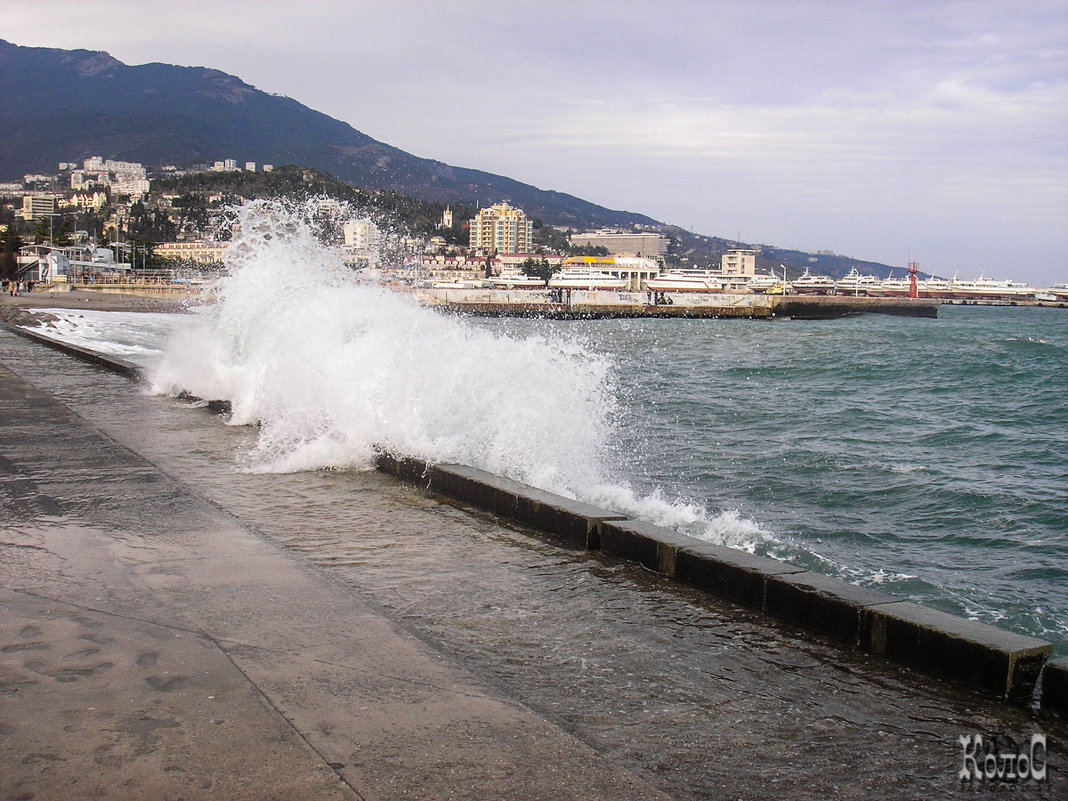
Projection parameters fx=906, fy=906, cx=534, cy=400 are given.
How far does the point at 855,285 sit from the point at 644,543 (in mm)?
176593

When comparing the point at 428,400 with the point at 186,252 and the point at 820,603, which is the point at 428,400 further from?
the point at 186,252

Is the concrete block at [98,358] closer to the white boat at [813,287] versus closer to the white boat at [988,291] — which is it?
the white boat at [813,287]

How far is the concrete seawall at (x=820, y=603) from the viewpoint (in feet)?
10.7

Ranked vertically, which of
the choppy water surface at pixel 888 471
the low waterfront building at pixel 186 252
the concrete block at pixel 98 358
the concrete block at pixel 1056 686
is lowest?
the choppy water surface at pixel 888 471

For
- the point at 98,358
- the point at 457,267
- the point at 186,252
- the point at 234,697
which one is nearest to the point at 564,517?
the point at 234,697

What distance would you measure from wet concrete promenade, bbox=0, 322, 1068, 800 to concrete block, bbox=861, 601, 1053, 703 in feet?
0.27

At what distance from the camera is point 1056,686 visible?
318 cm

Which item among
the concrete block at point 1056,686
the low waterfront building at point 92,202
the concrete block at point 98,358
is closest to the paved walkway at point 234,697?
the concrete block at point 1056,686

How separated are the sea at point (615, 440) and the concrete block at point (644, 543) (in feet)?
6.77

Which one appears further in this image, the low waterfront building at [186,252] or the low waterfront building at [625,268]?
the low waterfront building at [625,268]

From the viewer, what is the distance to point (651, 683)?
3268 millimetres

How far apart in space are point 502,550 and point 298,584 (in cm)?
124

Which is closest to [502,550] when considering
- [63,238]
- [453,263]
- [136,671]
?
[136,671]

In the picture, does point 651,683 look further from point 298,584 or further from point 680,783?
point 298,584
